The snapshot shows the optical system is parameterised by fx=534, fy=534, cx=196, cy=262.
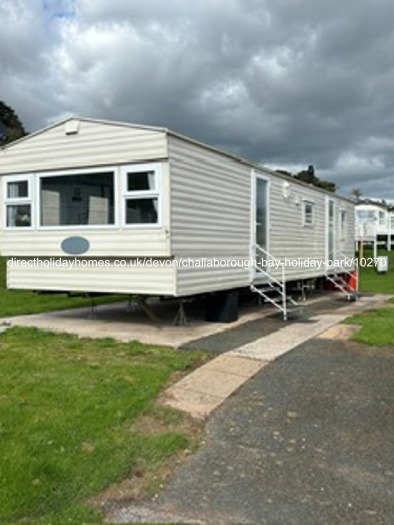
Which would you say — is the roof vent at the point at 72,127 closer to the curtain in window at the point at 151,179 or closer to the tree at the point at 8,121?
the curtain in window at the point at 151,179

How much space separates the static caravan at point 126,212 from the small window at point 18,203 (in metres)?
0.02

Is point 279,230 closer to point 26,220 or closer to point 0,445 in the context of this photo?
point 26,220

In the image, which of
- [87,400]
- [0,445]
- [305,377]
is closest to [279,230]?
[305,377]

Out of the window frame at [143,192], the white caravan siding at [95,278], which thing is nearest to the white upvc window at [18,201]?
the white caravan siding at [95,278]

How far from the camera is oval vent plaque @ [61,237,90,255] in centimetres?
861

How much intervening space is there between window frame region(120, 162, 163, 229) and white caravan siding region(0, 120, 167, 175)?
11 centimetres

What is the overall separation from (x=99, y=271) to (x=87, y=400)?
4125 millimetres

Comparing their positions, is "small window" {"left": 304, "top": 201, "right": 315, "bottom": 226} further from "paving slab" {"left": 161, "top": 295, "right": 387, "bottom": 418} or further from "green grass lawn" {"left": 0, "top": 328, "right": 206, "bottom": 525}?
"green grass lawn" {"left": 0, "top": 328, "right": 206, "bottom": 525}

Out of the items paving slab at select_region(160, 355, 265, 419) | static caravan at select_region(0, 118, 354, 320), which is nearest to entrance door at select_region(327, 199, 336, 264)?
→ static caravan at select_region(0, 118, 354, 320)

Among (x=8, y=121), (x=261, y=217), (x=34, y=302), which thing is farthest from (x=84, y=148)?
(x=8, y=121)

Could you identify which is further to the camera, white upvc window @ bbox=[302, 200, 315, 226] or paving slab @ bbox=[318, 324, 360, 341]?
white upvc window @ bbox=[302, 200, 315, 226]

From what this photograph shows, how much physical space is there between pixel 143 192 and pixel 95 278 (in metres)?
1.68

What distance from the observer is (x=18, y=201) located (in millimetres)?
9227

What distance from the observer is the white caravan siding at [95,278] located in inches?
314
